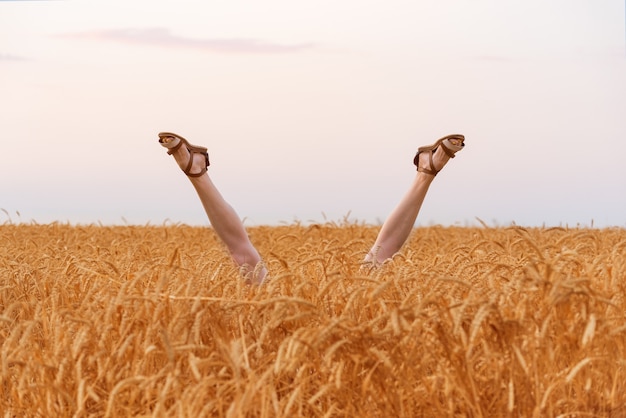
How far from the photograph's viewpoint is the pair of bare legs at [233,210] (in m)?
4.82

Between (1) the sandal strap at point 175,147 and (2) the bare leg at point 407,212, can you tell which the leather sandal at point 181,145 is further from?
(2) the bare leg at point 407,212

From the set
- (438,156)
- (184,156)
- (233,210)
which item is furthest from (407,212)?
(184,156)

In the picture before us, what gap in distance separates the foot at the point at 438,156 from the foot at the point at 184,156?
1.46 meters

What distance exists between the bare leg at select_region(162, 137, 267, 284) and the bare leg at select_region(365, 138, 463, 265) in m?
0.83

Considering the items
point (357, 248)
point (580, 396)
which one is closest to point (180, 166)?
point (357, 248)

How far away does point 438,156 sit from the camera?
16.5ft

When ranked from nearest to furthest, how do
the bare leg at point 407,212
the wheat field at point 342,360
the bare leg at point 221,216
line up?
the wheat field at point 342,360 → the bare leg at point 221,216 → the bare leg at point 407,212

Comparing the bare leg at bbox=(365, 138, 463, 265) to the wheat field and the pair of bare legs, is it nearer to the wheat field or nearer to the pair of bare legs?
the pair of bare legs

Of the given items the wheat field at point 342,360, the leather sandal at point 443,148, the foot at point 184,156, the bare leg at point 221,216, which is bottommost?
the wheat field at point 342,360

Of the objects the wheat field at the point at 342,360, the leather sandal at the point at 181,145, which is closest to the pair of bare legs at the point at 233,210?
the leather sandal at the point at 181,145

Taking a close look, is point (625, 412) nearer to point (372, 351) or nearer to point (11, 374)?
point (372, 351)

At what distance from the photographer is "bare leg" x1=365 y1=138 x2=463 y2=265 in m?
5.00

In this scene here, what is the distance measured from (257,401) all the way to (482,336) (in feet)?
2.73

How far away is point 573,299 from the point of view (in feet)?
8.76
